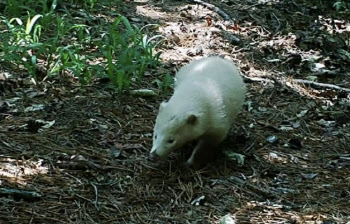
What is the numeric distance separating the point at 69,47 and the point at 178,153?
157 centimetres

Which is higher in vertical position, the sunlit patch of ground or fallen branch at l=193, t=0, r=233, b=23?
the sunlit patch of ground

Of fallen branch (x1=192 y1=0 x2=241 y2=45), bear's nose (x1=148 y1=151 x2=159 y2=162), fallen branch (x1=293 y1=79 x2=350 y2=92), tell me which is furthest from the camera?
fallen branch (x1=192 y1=0 x2=241 y2=45)

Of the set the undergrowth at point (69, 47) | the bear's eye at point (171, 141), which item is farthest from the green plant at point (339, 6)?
the bear's eye at point (171, 141)

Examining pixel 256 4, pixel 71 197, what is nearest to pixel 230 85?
pixel 71 197

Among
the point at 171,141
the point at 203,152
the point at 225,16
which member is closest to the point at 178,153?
the point at 203,152

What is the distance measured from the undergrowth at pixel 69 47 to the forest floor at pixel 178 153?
0.13m

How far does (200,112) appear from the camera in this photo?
3.59m

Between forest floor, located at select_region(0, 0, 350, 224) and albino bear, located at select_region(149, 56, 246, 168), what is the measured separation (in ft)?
0.47

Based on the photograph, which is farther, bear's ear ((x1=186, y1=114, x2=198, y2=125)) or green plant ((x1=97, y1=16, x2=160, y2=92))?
green plant ((x1=97, y1=16, x2=160, y2=92))

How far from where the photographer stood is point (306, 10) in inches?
291

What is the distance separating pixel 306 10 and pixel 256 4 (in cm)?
61

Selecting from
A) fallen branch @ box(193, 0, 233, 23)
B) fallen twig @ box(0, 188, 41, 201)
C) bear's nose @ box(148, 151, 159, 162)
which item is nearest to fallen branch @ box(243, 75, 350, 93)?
fallen branch @ box(193, 0, 233, 23)

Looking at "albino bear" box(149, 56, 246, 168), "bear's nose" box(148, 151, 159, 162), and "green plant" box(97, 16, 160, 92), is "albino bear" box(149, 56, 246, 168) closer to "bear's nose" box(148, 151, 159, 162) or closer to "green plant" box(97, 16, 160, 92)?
"bear's nose" box(148, 151, 159, 162)

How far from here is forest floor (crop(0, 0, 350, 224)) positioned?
3.18m
